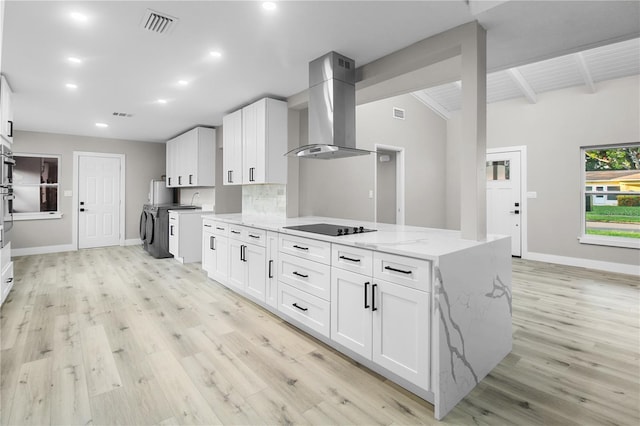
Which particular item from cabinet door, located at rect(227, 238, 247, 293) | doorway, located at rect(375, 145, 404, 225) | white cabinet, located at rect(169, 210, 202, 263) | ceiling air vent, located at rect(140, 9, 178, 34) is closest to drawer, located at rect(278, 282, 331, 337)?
cabinet door, located at rect(227, 238, 247, 293)

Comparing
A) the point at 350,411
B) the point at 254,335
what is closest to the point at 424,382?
the point at 350,411

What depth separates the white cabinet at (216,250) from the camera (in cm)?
415

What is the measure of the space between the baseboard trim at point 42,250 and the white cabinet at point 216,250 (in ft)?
13.2

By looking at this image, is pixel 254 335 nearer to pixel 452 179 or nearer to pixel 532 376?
pixel 532 376

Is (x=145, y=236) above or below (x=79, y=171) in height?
below

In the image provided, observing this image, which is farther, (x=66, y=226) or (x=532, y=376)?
(x=66, y=226)

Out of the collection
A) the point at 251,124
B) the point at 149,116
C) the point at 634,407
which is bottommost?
the point at 634,407

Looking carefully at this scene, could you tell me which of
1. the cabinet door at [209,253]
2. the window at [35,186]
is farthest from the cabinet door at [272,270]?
the window at [35,186]

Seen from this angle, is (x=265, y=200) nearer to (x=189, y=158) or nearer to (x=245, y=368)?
(x=189, y=158)

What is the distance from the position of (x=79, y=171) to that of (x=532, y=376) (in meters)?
8.13

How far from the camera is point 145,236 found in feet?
22.2

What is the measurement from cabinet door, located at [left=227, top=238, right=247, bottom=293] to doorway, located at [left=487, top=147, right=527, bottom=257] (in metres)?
4.79

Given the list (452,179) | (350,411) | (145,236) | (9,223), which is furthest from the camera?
(452,179)

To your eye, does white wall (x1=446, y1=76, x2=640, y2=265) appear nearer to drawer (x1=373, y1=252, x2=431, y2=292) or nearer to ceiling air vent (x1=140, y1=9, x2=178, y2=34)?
drawer (x1=373, y1=252, x2=431, y2=292)
